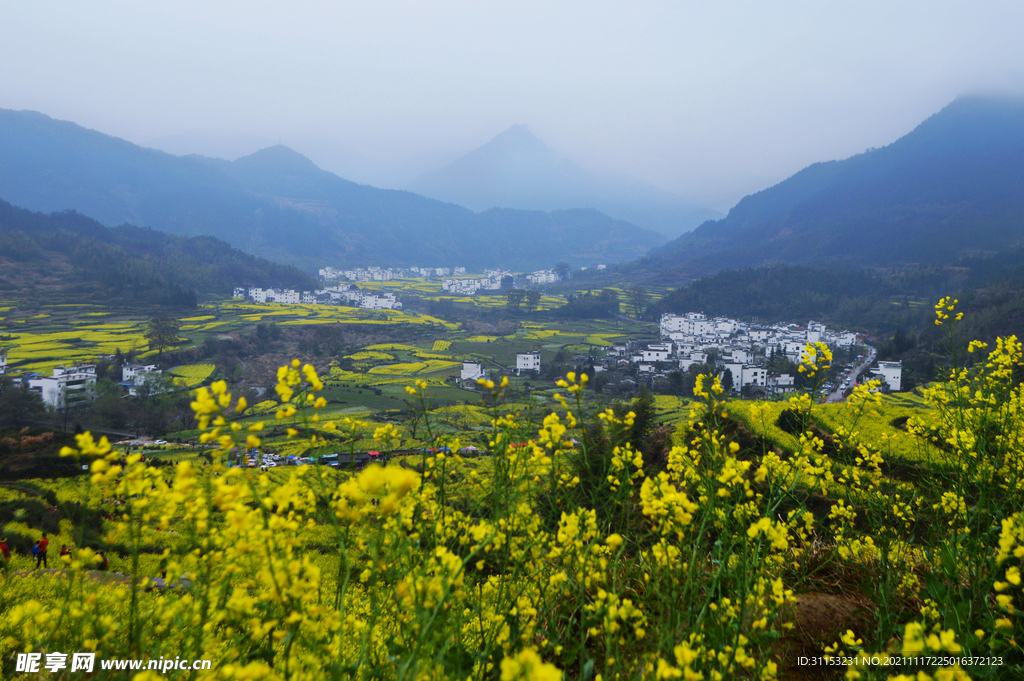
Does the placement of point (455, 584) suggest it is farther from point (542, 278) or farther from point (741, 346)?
point (542, 278)

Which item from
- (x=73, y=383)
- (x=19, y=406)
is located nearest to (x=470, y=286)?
(x=73, y=383)

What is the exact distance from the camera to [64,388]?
2842cm

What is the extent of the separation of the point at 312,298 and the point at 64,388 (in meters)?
55.6

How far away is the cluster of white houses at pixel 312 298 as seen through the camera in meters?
77.9

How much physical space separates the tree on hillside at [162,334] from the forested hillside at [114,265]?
20.4 metres

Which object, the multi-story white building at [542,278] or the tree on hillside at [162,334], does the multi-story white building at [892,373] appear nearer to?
the tree on hillside at [162,334]

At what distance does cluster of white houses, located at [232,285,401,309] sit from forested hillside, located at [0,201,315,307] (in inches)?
174

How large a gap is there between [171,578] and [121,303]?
248 ft

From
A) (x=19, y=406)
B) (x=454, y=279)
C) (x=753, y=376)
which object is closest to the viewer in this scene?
(x=19, y=406)

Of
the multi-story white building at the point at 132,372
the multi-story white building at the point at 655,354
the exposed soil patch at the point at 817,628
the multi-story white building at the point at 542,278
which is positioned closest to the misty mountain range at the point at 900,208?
the multi-story white building at the point at 542,278

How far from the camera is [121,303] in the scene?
60.6 meters

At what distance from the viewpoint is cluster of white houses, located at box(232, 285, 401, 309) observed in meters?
77.9

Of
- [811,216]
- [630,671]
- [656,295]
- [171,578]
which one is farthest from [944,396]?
[811,216]

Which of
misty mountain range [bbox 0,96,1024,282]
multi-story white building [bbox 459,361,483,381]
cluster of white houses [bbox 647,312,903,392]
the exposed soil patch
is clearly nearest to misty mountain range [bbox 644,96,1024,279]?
misty mountain range [bbox 0,96,1024,282]
